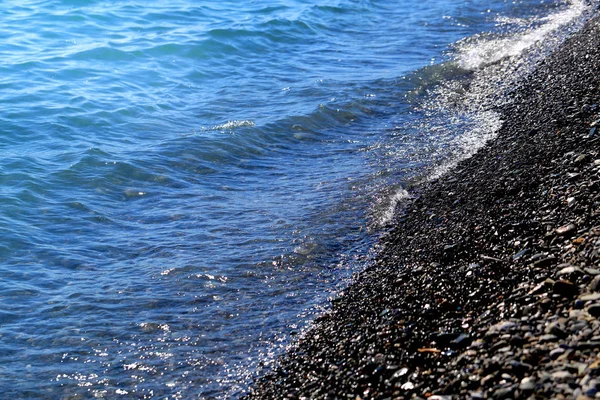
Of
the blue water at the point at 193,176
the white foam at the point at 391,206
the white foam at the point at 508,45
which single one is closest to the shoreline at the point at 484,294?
the white foam at the point at 391,206

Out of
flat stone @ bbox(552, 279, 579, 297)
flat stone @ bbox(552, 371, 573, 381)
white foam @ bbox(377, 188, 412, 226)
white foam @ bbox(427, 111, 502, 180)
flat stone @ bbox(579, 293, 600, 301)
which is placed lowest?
white foam @ bbox(377, 188, 412, 226)

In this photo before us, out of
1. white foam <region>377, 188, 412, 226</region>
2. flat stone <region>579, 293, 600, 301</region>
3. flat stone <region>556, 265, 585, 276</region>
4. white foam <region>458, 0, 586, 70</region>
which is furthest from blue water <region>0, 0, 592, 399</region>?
flat stone <region>579, 293, 600, 301</region>

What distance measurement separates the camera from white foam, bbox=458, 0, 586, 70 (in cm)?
1761

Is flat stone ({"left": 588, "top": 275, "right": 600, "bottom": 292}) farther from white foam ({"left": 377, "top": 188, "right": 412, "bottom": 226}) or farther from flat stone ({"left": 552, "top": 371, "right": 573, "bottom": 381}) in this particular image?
white foam ({"left": 377, "top": 188, "right": 412, "bottom": 226})

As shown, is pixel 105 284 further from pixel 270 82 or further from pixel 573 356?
pixel 270 82

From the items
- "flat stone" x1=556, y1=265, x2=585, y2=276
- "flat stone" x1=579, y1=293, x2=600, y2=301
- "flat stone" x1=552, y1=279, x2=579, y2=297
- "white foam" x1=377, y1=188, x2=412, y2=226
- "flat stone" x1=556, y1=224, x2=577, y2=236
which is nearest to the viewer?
"flat stone" x1=579, y1=293, x2=600, y2=301

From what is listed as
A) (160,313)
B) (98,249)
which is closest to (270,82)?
(98,249)

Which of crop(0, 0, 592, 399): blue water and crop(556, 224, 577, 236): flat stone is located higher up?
crop(556, 224, 577, 236): flat stone

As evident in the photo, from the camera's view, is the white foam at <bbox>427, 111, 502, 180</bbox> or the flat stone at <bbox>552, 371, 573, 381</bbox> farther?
the white foam at <bbox>427, 111, 502, 180</bbox>

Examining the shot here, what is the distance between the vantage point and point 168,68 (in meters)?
18.8

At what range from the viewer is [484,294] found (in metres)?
6.63

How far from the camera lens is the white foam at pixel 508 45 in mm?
17609

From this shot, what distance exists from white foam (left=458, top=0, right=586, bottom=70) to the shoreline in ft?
22.9

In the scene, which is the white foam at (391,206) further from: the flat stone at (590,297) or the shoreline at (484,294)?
the flat stone at (590,297)
